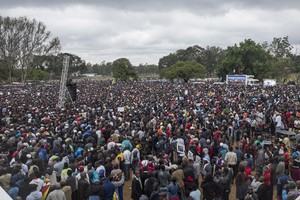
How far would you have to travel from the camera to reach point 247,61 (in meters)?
52.3

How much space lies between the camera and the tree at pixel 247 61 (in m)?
51.2

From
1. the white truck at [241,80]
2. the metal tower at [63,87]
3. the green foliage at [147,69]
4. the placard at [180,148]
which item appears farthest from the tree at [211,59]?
the placard at [180,148]

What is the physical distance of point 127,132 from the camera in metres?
11.7

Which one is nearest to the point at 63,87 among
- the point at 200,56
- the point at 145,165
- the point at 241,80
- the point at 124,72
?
the point at 145,165

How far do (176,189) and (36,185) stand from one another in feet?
8.70

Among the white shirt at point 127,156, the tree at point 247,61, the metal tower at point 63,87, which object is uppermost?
the tree at point 247,61

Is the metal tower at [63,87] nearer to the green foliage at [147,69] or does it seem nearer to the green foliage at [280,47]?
the green foliage at [280,47]

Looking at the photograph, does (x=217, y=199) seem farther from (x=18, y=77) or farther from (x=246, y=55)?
(x=18, y=77)

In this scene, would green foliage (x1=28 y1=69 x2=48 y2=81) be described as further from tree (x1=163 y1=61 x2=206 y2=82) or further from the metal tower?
the metal tower

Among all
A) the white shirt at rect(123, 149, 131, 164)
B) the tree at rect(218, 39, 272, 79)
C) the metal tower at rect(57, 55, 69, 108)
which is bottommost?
the white shirt at rect(123, 149, 131, 164)

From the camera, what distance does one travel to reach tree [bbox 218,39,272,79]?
51.2 meters

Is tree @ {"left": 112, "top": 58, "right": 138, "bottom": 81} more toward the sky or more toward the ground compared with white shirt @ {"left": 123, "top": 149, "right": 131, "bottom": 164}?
more toward the sky

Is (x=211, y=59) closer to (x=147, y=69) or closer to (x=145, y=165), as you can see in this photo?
(x=147, y=69)

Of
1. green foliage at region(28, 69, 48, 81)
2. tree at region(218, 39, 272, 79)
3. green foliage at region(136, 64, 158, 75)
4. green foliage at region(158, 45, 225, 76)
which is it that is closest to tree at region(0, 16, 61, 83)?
green foliage at region(28, 69, 48, 81)
